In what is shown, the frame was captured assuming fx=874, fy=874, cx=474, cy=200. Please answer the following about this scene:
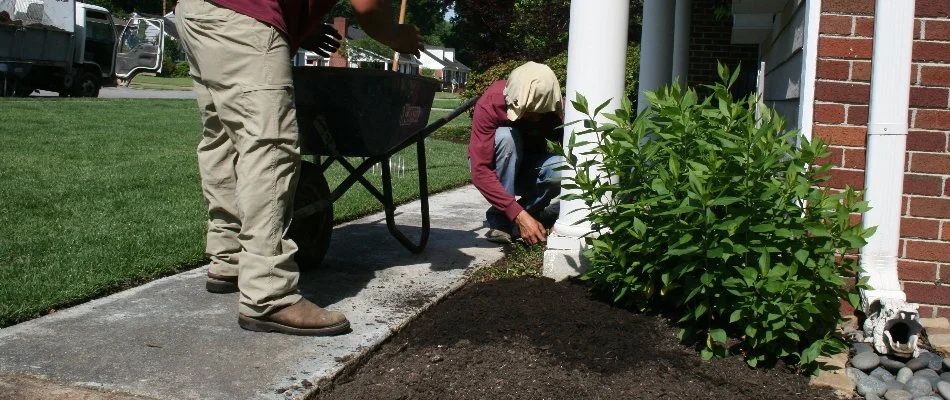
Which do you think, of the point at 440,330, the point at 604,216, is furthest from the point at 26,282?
the point at 604,216

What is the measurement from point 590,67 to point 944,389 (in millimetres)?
1948

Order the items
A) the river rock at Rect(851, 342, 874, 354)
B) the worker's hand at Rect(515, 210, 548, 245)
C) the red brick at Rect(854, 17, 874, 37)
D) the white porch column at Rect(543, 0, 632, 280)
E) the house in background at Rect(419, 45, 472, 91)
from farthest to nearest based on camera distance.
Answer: the house in background at Rect(419, 45, 472, 91) < the worker's hand at Rect(515, 210, 548, 245) < the white porch column at Rect(543, 0, 632, 280) < the red brick at Rect(854, 17, 874, 37) < the river rock at Rect(851, 342, 874, 354)

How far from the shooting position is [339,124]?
13.2ft

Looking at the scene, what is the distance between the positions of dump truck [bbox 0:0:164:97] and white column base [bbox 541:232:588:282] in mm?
18710

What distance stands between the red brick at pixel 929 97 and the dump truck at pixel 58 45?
1988 cm

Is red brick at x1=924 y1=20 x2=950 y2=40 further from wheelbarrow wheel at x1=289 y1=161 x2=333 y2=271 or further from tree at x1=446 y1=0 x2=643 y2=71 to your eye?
tree at x1=446 y1=0 x2=643 y2=71

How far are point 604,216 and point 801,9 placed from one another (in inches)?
54.9

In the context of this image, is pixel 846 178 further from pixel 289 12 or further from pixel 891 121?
pixel 289 12

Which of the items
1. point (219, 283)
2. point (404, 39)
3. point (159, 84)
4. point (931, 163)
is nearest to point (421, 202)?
point (404, 39)

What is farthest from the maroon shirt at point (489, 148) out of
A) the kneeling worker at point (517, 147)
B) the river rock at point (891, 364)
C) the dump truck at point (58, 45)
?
the dump truck at point (58, 45)

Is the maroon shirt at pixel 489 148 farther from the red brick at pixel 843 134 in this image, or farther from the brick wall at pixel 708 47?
the brick wall at pixel 708 47

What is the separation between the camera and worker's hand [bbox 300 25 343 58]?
419 centimetres

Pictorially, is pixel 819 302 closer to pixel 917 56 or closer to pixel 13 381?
pixel 917 56

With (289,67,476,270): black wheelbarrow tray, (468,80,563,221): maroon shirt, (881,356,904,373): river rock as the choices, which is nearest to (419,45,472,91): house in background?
(468,80,563,221): maroon shirt
